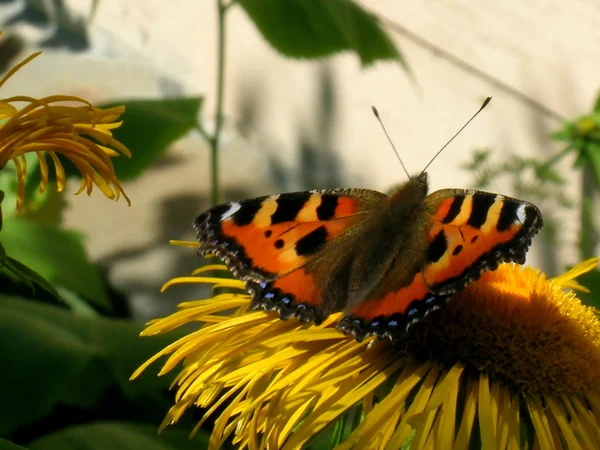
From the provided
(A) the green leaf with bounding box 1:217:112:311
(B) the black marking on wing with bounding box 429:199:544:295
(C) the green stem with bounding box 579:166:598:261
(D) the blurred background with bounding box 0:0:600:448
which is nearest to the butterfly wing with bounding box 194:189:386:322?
(B) the black marking on wing with bounding box 429:199:544:295

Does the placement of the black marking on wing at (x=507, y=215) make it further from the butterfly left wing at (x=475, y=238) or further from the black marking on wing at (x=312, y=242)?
the black marking on wing at (x=312, y=242)

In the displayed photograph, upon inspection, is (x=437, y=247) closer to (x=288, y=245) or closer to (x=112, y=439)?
(x=288, y=245)

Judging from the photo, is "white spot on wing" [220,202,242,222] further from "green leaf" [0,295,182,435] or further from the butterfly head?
"green leaf" [0,295,182,435]

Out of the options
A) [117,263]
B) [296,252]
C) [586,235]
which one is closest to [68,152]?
[296,252]

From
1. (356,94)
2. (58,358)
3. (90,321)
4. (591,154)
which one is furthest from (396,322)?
(356,94)

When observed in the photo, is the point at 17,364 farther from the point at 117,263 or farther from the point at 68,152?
the point at 117,263

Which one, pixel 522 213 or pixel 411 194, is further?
pixel 411 194

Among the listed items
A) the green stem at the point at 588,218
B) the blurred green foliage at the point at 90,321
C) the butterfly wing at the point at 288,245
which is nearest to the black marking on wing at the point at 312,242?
the butterfly wing at the point at 288,245
